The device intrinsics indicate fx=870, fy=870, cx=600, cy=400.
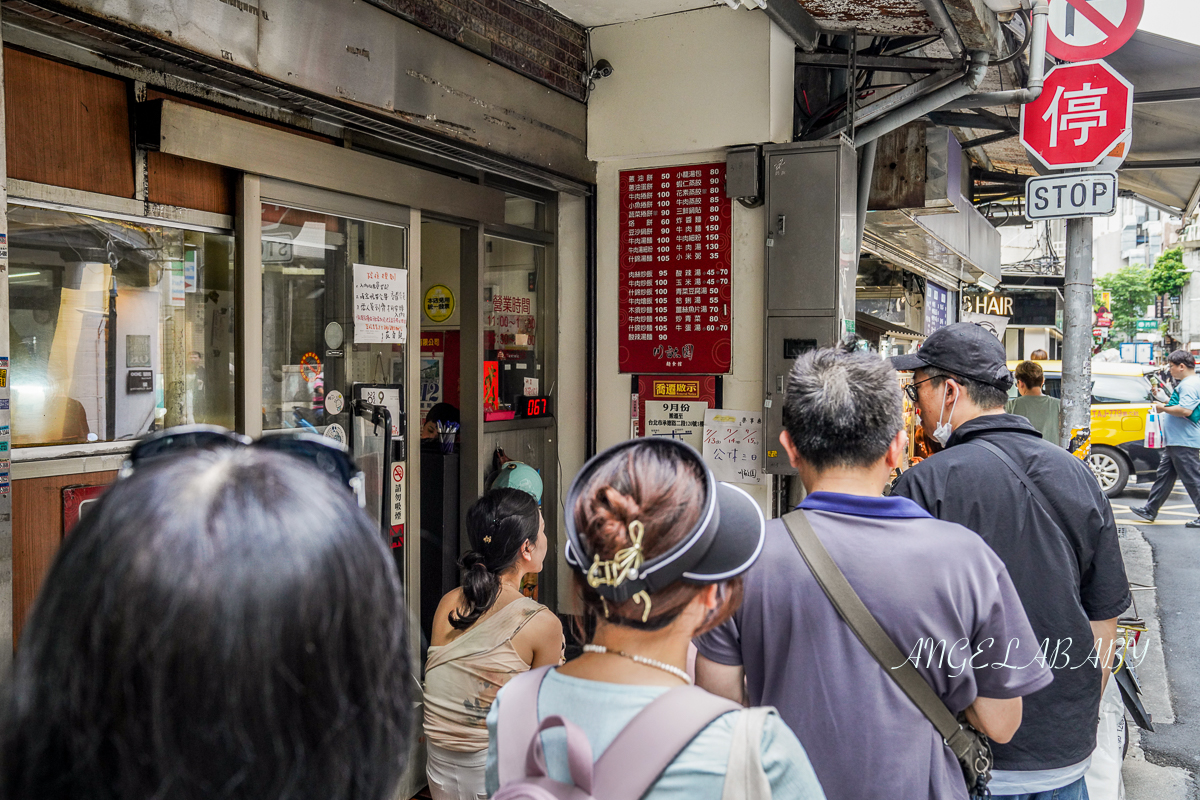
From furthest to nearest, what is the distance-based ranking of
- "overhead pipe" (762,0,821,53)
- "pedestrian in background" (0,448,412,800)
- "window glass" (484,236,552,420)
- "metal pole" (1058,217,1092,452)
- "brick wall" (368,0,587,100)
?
"metal pole" (1058,217,1092,452)
"window glass" (484,236,552,420)
"overhead pipe" (762,0,821,53)
"brick wall" (368,0,587,100)
"pedestrian in background" (0,448,412,800)

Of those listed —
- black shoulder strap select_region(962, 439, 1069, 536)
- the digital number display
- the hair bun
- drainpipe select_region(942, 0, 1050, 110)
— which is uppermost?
drainpipe select_region(942, 0, 1050, 110)

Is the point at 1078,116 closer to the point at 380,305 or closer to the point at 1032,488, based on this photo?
the point at 1032,488

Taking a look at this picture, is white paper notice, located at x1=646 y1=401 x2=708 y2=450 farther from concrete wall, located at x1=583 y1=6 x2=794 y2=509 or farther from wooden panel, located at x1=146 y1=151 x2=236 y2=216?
wooden panel, located at x1=146 y1=151 x2=236 y2=216

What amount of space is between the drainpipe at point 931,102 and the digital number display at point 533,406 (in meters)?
2.30

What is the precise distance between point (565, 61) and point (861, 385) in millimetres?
3354

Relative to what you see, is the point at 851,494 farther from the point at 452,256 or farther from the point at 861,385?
the point at 452,256

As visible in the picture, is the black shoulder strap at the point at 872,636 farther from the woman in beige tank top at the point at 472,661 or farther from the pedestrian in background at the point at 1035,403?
the pedestrian in background at the point at 1035,403

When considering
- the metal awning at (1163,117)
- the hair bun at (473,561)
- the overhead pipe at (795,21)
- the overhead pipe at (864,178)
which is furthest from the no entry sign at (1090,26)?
the hair bun at (473,561)

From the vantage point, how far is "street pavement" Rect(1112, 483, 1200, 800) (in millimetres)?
4371

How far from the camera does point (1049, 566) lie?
2.42 meters

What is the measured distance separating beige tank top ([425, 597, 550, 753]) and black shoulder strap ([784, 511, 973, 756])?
133 cm

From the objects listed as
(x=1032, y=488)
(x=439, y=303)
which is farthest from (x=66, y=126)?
(x=1032, y=488)

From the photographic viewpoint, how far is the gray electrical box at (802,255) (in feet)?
14.5

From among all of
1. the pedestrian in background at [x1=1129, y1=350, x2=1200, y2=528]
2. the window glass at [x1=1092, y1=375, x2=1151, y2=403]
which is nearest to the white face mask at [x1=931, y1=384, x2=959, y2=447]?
the pedestrian in background at [x1=1129, y1=350, x2=1200, y2=528]
